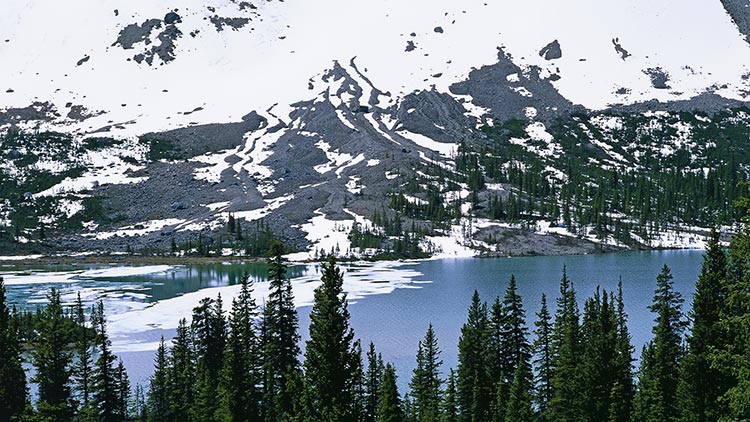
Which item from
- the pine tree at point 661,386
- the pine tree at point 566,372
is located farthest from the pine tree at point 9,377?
the pine tree at point 661,386

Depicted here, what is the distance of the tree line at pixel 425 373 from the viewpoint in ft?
82.1

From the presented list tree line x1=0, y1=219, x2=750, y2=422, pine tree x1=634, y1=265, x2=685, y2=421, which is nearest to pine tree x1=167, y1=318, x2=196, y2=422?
tree line x1=0, y1=219, x2=750, y2=422

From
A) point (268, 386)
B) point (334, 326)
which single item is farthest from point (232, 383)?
point (334, 326)

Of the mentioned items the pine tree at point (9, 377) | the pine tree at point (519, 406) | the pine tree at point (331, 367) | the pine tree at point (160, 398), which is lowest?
the pine tree at point (160, 398)

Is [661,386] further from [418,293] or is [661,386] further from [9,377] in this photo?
[418,293]

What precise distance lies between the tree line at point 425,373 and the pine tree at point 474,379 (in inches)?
3.6

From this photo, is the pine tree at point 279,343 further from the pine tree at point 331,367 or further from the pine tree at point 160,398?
the pine tree at point 331,367

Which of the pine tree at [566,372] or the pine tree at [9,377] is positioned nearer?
the pine tree at [9,377]

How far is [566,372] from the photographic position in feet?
175

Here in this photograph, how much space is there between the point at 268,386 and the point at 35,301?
334 ft

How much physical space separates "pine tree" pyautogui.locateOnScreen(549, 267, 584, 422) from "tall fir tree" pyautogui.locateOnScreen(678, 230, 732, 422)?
1230 centimetres

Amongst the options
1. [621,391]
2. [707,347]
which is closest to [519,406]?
[621,391]

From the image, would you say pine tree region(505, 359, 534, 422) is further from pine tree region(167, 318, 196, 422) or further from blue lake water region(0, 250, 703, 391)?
blue lake water region(0, 250, 703, 391)

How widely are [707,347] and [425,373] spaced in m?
31.1
